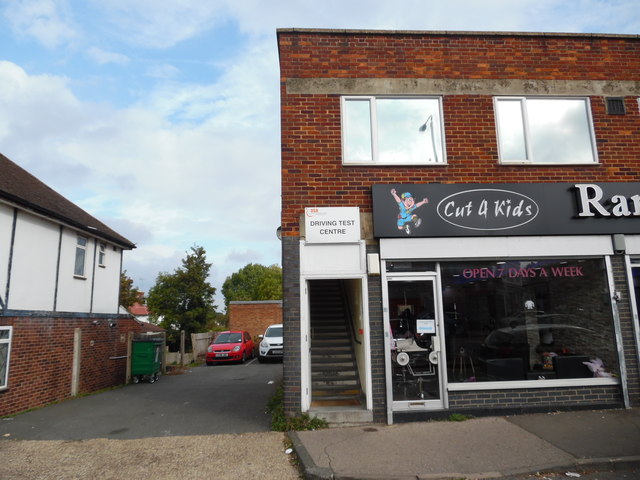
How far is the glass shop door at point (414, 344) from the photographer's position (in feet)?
24.4

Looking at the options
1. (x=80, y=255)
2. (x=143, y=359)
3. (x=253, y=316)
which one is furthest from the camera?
(x=253, y=316)

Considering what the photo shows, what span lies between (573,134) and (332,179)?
4691 mm

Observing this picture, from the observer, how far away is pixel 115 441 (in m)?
7.09

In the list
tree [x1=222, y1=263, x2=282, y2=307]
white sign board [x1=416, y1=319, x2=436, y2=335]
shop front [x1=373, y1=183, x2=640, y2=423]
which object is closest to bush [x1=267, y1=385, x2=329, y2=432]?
shop front [x1=373, y1=183, x2=640, y2=423]

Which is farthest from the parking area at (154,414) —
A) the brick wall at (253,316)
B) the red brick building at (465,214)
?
the brick wall at (253,316)

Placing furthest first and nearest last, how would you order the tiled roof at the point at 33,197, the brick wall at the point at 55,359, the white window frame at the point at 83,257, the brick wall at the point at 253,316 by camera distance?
1. the brick wall at the point at 253,316
2. the white window frame at the point at 83,257
3. the tiled roof at the point at 33,197
4. the brick wall at the point at 55,359

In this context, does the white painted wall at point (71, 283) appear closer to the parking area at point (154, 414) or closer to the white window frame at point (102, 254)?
the white window frame at point (102, 254)

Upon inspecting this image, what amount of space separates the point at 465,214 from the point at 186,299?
2471 centimetres

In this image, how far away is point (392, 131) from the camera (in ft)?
27.1

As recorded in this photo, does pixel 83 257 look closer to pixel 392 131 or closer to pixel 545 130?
pixel 392 131

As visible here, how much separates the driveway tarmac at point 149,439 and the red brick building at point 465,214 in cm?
127

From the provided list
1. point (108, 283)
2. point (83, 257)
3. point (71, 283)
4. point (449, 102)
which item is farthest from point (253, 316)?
point (449, 102)

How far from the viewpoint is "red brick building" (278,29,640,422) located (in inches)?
298

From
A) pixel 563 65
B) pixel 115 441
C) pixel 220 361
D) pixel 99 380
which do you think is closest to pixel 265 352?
pixel 220 361
